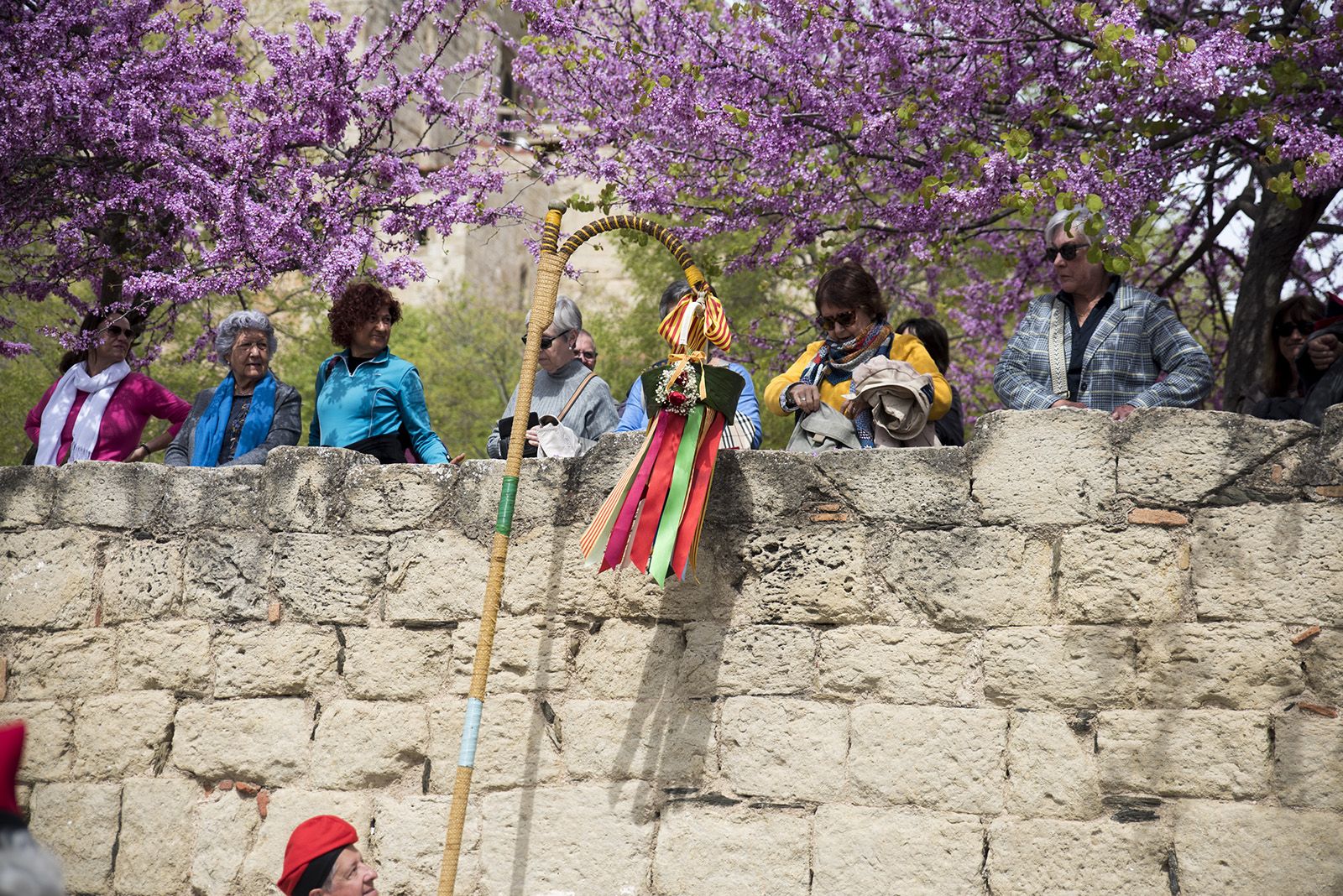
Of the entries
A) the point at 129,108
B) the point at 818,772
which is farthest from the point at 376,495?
the point at 129,108

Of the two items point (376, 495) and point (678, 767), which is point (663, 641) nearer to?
point (678, 767)

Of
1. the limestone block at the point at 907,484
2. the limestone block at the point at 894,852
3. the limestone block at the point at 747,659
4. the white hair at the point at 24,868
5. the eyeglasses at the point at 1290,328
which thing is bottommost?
the white hair at the point at 24,868

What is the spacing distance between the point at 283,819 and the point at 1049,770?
255 cm

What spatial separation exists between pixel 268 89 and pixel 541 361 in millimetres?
2386

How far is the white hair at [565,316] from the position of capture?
536 cm

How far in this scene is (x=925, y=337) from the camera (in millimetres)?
5504

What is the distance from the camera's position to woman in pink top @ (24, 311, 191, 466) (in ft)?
19.4

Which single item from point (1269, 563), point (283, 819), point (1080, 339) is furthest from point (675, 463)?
point (283, 819)

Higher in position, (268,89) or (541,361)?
(268,89)

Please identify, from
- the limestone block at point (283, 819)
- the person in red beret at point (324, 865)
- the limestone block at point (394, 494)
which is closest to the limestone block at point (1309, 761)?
the person in red beret at point (324, 865)

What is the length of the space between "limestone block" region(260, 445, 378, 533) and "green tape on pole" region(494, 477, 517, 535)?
27.6 inches

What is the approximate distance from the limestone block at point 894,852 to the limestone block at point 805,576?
60cm

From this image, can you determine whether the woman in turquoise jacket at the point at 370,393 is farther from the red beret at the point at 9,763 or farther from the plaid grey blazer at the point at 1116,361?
the red beret at the point at 9,763

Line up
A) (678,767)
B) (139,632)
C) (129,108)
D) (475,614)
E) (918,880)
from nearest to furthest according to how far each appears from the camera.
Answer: (918,880), (678,767), (475,614), (139,632), (129,108)
